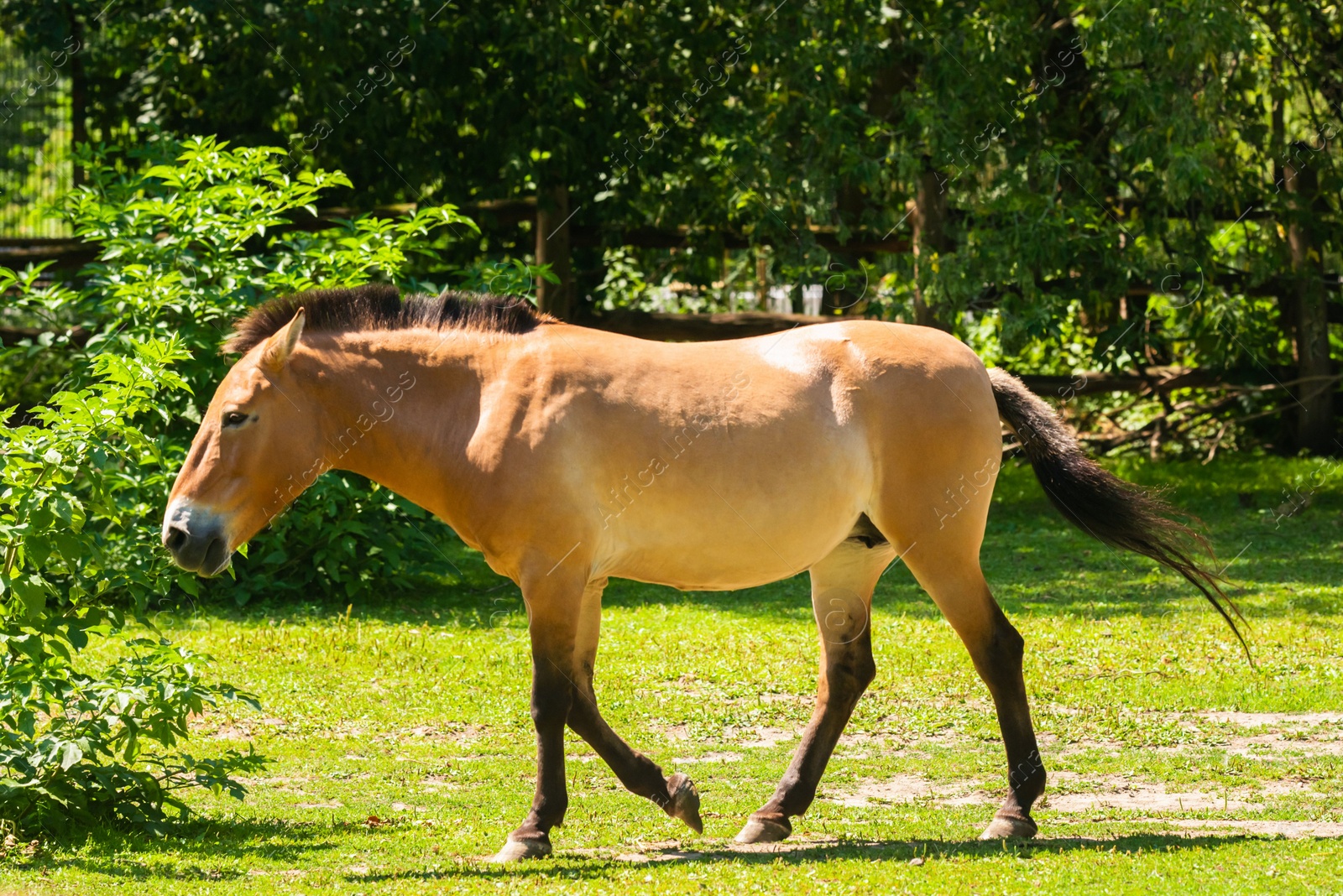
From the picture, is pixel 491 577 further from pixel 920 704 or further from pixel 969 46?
pixel 969 46

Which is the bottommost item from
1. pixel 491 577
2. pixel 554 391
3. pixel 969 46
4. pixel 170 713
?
pixel 491 577

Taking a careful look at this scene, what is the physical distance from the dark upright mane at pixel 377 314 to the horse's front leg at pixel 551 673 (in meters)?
1.08

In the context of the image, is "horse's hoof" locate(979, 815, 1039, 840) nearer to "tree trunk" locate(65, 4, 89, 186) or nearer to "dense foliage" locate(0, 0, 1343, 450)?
"dense foliage" locate(0, 0, 1343, 450)

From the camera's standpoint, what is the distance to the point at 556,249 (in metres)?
→ 13.8

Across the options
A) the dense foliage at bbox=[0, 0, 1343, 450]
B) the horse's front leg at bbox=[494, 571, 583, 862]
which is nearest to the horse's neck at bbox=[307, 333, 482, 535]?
the horse's front leg at bbox=[494, 571, 583, 862]

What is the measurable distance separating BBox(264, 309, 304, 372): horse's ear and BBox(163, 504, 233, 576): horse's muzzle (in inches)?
23.0

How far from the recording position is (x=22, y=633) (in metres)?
5.07

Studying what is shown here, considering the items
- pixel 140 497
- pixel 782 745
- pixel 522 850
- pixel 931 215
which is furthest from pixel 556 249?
pixel 522 850

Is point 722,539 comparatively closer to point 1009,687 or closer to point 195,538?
point 1009,687

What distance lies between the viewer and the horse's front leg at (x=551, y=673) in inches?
200

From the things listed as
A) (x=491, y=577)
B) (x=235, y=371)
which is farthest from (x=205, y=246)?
(x=235, y=371)

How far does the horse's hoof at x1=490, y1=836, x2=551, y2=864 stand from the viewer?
4.95m

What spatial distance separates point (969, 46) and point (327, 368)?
8.40m

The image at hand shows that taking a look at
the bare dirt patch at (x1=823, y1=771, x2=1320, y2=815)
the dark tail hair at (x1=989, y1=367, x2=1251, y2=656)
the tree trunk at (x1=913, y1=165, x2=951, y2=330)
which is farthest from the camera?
the tree trunk at (x1=913, y1=165, x2=951, y2=330)
